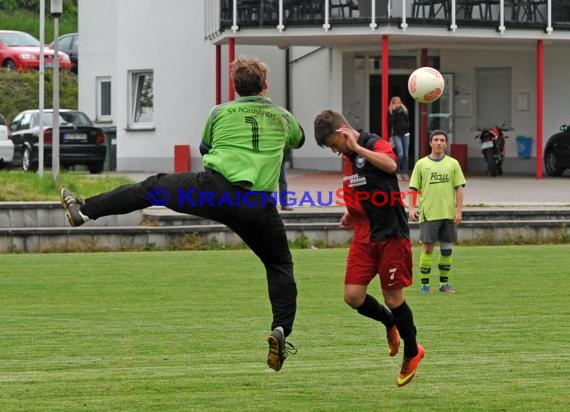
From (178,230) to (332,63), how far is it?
14.5 metres

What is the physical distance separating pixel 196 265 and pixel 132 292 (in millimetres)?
3497

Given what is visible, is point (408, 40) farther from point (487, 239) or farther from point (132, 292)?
point (132, 292)

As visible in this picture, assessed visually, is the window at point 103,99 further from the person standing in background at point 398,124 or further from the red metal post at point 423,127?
the person standing in background at point 398,124

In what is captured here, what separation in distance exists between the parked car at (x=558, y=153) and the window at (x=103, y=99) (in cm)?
1523

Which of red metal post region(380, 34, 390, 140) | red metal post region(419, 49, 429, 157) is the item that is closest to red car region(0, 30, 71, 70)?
red metal post region(419, 49, 429, 157)

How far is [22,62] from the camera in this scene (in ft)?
168

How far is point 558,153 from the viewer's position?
34812 mm

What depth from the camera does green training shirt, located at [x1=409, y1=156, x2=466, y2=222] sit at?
16.0 m

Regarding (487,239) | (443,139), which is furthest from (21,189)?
(443,139)

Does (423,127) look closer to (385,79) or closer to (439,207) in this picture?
(385,79)

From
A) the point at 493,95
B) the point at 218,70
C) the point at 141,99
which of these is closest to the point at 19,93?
the point at 141,99

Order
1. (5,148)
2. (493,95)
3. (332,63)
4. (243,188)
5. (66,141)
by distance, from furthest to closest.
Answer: (493,95), (66,141), (332,63), (5,148), (243,188)

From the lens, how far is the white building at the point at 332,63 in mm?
32031

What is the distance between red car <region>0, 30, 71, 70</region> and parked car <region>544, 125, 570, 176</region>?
876 inches
